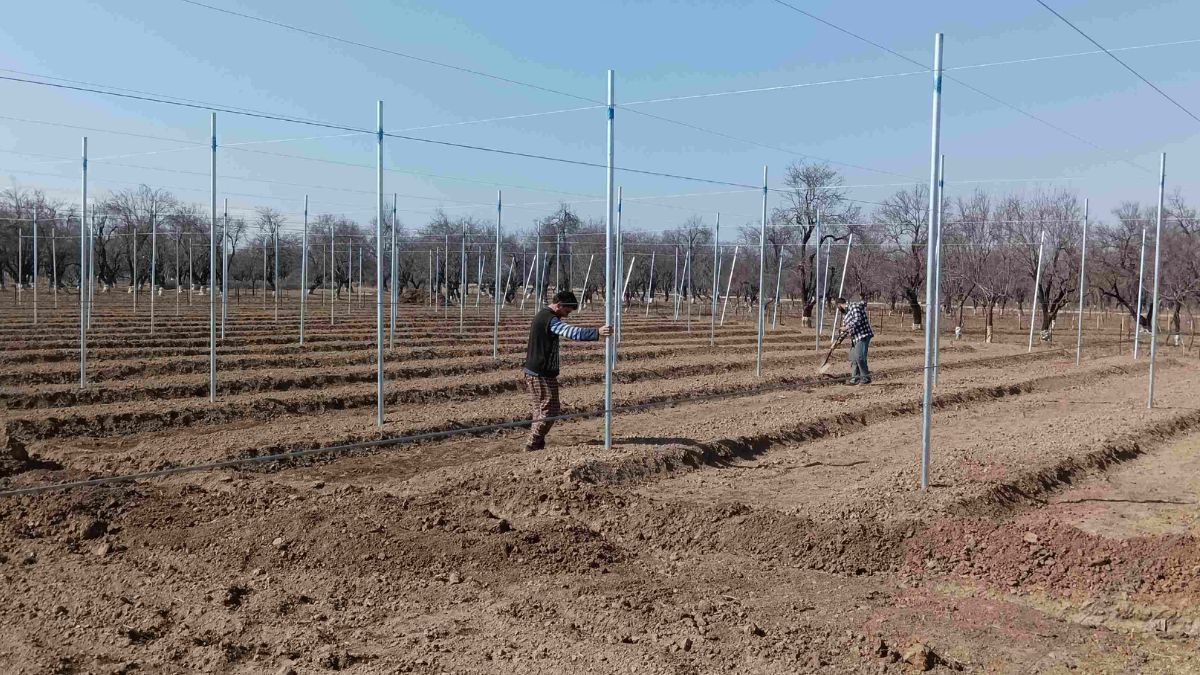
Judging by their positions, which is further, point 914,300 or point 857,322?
point 914,300

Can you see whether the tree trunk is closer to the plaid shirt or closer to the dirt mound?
the plaid shirt

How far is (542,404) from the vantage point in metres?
8.37

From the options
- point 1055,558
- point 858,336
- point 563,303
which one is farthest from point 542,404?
point 858,336

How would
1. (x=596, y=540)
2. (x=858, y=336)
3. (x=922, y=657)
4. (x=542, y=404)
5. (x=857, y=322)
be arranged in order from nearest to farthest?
(x=922, y=657) → (x=596, y=540) → (x=542, y=404) → (x=857, y=322) → (x=858, y=336)

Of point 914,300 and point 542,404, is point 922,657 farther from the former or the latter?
point 914,300

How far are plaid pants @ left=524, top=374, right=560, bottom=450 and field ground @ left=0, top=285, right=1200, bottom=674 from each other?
38cm

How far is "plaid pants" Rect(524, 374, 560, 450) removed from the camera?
823 centimetres

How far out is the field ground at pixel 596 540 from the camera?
4188mm

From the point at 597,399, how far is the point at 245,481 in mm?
5984

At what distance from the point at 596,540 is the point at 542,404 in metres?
2.66

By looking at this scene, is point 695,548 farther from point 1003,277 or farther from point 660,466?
point 1003,277

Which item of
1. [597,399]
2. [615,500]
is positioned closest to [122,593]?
[615,500]

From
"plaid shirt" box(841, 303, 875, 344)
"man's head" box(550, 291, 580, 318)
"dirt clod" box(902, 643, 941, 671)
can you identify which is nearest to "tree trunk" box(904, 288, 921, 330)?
"plaid shirt" box(841, 303, 875, 344)

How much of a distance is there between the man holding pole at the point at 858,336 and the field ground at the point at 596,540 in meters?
2.41
